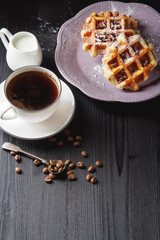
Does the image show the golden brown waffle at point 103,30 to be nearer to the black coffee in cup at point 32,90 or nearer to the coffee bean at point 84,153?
the black coffee in cup at point 32,90

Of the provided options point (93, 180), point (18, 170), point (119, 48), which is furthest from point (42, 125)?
point (119, 48)

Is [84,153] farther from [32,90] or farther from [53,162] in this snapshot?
[32,90]

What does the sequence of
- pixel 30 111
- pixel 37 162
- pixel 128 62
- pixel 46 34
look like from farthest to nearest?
pixel 46 34 → pixel 128 62 → pixel 37 162 → pixel 30 111

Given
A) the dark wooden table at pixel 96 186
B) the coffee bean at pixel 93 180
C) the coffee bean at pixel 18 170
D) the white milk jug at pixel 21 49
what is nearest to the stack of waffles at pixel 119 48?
the dark wooden table at pixel 96 186

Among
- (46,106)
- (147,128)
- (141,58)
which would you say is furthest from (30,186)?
(141,58)

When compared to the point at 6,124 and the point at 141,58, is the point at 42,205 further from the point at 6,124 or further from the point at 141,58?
the point at 141,58

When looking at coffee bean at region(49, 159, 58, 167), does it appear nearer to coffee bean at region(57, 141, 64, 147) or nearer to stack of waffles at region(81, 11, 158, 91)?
coffee bean at region(57, 141, 64, 147)

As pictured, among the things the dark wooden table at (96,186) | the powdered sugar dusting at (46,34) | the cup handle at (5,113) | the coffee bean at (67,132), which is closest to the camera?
the dark wooden table at (96,186)
